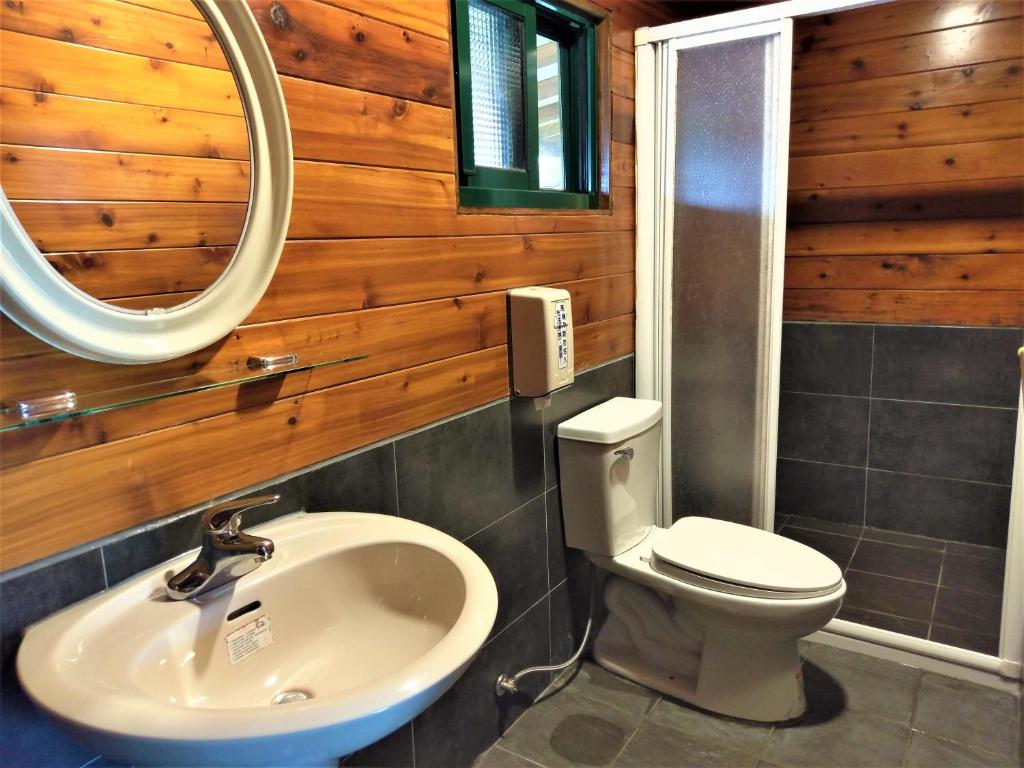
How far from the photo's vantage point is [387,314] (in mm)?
1400

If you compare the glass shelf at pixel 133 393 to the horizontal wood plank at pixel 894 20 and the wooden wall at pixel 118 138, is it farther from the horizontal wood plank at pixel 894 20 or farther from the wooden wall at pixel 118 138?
the horizontal wood plank at pixel 894 20

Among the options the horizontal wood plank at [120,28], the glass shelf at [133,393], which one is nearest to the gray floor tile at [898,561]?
the glass shelf at [133,393]

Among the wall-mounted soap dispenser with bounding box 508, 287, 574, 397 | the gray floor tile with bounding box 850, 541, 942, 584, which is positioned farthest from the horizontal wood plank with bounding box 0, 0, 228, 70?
the gray floor tile with bounding box 850, 541, 942, 584

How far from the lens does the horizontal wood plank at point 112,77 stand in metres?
0.84

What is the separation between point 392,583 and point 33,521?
529mm

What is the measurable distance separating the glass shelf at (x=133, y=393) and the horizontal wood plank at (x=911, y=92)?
2.31 metres

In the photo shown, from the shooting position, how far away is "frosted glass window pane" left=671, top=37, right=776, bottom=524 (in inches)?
81.8

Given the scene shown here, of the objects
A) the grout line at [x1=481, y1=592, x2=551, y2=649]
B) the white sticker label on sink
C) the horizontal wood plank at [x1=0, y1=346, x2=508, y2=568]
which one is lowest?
the grout line at [x1=481, y1=592, x2=551, y2=649]

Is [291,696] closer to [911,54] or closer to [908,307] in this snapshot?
[908,307]

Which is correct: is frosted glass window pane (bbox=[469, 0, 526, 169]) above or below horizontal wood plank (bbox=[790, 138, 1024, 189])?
above

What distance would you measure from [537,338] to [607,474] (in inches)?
17.4

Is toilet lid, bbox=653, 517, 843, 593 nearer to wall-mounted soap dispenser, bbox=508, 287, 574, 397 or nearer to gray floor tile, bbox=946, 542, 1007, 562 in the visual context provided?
wall-mounted soap dispenser, bbox=508, 287, 574, 397

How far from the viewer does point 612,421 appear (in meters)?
1.94

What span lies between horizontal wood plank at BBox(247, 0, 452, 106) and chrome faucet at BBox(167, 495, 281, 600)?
709 mm
